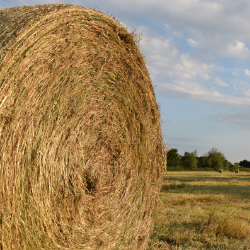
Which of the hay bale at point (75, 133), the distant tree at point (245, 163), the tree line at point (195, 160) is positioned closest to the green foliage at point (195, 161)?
the tree line at point (195, 160)

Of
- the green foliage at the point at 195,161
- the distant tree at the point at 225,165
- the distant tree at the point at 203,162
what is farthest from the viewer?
the distant tree at the point at 225,165

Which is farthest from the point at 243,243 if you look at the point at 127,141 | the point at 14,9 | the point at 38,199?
the point at 14,9

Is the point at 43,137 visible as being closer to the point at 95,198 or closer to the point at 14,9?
the point at 95,198

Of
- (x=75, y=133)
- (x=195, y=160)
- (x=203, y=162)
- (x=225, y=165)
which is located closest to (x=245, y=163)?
(x=225, y=165)

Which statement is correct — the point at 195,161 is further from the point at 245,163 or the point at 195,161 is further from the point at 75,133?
the point at 75,133

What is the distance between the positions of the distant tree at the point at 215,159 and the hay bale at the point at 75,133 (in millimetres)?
51575

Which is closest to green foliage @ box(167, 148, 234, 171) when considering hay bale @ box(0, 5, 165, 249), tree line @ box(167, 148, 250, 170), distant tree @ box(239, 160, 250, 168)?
tree line @ box(167, 148, 250, 170)

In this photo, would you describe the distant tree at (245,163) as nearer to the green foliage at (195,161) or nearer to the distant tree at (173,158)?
the green foliage at (195,161)

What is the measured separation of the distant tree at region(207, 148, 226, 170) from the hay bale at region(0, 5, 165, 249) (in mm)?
51575

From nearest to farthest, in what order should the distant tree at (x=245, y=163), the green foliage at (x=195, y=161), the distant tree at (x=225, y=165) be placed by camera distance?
the green foliage at (x=195, y=161) < the distant tree at (x=225, y=165) < the distant tree at (x=245, y=163)

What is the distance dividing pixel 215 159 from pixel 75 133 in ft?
178

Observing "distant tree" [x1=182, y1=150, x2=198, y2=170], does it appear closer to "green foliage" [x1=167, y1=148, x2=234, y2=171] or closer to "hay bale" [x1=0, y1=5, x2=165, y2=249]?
"green foliage" [x1=167, y1=148, x2=234, y2=171]

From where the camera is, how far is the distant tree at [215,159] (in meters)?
54.1

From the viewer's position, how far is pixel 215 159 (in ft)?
182
